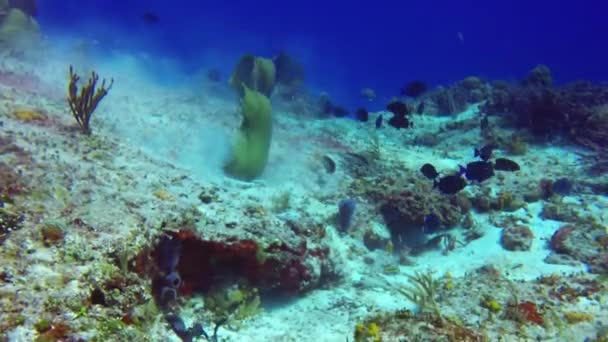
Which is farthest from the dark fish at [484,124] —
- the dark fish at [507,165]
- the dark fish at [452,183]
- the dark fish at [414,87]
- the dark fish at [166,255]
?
the dark fish at [166,255]

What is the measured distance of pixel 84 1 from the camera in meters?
69.6

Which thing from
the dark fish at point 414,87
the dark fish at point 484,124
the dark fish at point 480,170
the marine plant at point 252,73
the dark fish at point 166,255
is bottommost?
the dark fish at point 166,255

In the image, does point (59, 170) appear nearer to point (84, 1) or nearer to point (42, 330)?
point (42, 330)

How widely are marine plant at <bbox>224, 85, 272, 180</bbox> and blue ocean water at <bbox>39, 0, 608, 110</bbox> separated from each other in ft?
183

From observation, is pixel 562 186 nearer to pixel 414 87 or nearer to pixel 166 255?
pixel 414 87

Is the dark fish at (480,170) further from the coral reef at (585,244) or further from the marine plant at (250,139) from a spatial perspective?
the marine plant at (250,139)

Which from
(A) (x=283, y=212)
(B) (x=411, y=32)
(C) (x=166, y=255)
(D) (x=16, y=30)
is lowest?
(C) (x=166, y=255)

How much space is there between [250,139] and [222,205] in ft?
10.3

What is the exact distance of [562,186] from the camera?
8.75m

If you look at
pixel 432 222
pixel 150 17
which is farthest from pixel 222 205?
pixel 150 17

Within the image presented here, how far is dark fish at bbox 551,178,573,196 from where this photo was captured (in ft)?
28.6

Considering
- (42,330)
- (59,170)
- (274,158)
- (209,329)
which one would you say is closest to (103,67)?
(274,158)

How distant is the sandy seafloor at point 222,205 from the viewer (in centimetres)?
322

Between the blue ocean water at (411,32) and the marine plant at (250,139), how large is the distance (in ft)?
183
